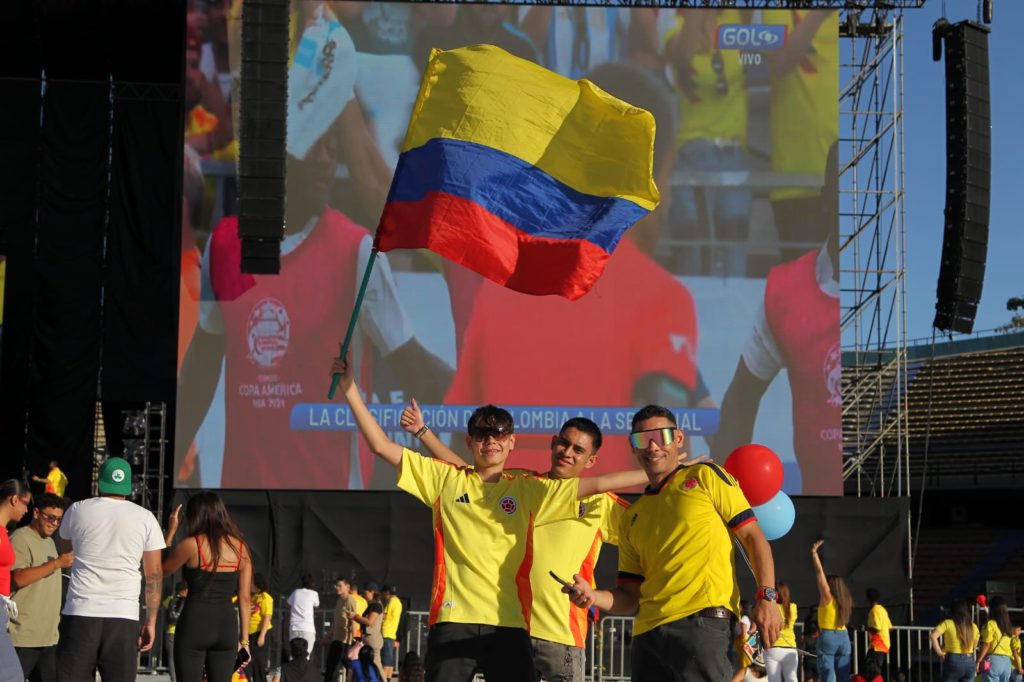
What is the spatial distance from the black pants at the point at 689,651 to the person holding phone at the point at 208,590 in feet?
9.58

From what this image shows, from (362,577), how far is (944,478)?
64.3 feet

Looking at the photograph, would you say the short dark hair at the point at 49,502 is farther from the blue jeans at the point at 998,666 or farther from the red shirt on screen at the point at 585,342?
the red shirt on screen at the point at 585,342

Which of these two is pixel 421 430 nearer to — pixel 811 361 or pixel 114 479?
pixel 114 479

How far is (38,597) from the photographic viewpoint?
7633 mm

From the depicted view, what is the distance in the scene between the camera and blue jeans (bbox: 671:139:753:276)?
1816 cm

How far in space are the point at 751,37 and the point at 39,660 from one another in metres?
13.6

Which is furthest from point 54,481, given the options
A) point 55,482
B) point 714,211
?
point 714,211

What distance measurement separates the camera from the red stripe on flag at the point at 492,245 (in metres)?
7.14

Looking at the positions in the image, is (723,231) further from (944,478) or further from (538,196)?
(944,478)

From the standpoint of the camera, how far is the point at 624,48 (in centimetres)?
1847

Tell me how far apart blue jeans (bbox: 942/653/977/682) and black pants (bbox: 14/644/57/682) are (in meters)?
8.53

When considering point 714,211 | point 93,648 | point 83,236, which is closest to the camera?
point 93,648

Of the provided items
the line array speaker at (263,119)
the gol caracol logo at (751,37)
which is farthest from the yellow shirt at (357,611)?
the gol caracol logo at (751,37)

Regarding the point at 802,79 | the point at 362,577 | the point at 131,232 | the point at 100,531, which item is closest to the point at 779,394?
the point at 802,79
